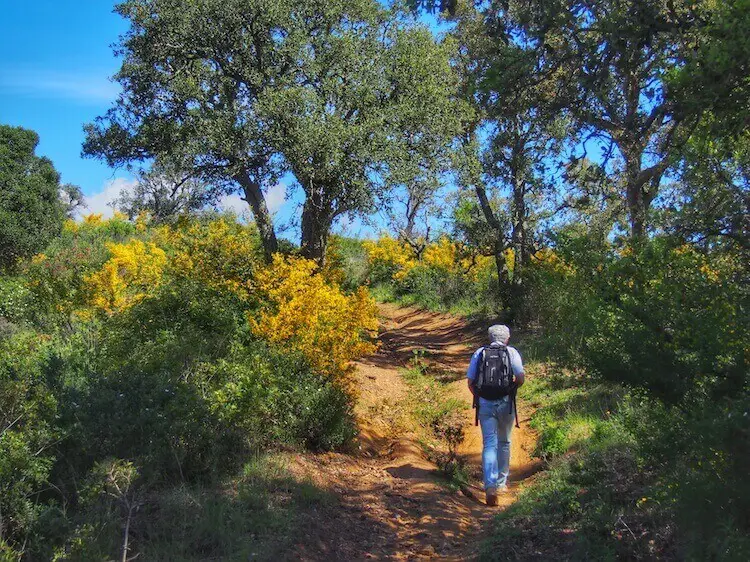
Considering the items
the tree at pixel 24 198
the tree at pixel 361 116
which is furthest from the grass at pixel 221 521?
the tree at pixel 24 198

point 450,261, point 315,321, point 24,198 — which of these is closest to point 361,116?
point 315,321

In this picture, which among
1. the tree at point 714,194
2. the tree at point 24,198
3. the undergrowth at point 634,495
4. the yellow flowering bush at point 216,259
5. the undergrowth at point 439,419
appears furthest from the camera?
the tree at point 24,198

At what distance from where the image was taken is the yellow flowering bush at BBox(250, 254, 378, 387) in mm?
7531

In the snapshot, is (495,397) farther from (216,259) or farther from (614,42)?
(216,259)

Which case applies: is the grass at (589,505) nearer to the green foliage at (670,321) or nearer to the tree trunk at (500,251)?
the green foliage at (670,321)

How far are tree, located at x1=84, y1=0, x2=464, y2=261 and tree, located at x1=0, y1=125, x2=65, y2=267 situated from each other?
10.6 metres

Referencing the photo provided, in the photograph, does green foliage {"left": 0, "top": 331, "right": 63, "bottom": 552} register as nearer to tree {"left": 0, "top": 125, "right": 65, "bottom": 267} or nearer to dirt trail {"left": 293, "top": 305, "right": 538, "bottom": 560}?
dirt trail {"left": 293, "top": 305, "right": 538, "bottom": 560}

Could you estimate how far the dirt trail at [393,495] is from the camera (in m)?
4.96

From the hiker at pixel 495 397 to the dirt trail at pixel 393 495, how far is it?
39cm

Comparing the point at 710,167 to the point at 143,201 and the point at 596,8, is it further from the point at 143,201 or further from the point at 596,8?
the point at 143,201

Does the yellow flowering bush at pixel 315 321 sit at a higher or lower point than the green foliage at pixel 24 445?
higher

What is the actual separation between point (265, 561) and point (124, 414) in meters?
1.61

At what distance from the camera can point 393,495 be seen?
6.22 m

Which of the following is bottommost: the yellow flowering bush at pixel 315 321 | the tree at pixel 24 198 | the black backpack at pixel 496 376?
the black backpack at pixel 496 376
